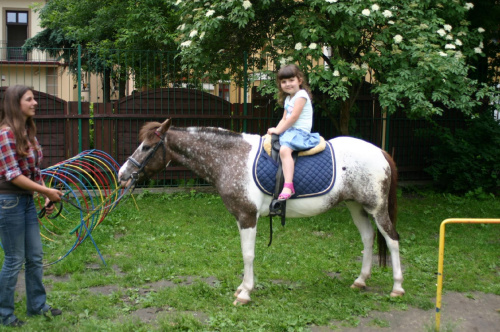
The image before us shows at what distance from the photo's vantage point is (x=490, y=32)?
10109 mm

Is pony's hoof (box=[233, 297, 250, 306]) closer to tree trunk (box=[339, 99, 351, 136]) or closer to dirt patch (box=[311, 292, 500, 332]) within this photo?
dirt patch (box=[311, 292, 500, 332])

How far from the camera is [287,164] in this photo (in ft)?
15.2

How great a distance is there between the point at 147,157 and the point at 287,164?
143cm

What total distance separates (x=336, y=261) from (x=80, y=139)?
5970 mm

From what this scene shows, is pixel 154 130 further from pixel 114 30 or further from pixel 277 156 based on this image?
pixel 114 30

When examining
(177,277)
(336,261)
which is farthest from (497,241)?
(177,277)

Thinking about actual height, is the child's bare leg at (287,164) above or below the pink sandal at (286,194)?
above

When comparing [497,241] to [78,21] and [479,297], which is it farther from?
[78,21]

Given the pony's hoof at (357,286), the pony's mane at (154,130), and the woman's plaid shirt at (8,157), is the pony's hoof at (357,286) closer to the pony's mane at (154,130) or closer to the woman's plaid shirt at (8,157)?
the pony's mane at (154,130)

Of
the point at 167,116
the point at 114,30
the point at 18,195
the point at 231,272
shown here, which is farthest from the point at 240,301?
the point at 114,30

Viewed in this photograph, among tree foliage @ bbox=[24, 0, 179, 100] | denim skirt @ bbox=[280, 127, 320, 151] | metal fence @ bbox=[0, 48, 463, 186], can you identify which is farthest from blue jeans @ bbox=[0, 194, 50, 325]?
tree foliage @ bbox=[24, 0, 179, 100]

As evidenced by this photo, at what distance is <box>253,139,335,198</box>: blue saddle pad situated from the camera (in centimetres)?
473

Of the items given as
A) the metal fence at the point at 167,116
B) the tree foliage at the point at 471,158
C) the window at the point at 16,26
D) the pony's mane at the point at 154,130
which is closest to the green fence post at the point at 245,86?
the metal fence at the point at 167,116

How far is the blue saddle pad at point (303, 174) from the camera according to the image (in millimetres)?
4730
